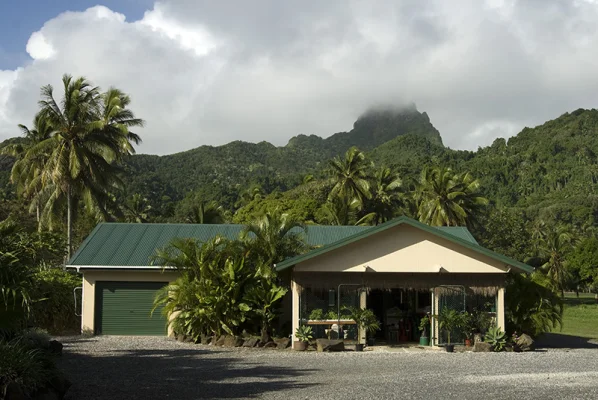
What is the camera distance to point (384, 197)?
5366 cm

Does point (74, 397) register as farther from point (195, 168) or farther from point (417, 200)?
point (195, 168)

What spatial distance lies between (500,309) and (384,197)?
31.5m

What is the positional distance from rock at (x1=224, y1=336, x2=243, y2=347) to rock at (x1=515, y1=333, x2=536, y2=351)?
8659mm

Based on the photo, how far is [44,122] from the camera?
36.2 meters

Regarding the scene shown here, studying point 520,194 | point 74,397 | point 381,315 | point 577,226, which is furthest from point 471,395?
point 520,194

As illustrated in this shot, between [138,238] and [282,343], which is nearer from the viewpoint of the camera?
[282,343]

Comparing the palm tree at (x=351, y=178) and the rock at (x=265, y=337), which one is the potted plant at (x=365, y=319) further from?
the palm tree at (x=351, y=178)

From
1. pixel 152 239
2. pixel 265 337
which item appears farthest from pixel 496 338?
pixel 152 239

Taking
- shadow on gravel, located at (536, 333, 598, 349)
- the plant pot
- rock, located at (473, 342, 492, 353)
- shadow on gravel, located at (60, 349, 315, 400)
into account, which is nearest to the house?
the plant pot

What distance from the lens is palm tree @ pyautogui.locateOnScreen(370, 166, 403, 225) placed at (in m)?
53.2

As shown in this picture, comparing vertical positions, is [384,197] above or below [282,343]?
above

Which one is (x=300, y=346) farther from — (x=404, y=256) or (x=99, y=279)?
(x=99, y=279)

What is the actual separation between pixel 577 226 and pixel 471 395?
286 feet

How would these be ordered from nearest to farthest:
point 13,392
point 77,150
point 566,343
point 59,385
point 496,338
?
1. point 13,392
2. point 59,385
3. point 496,338
4. point 566,343
5. point 77,150
